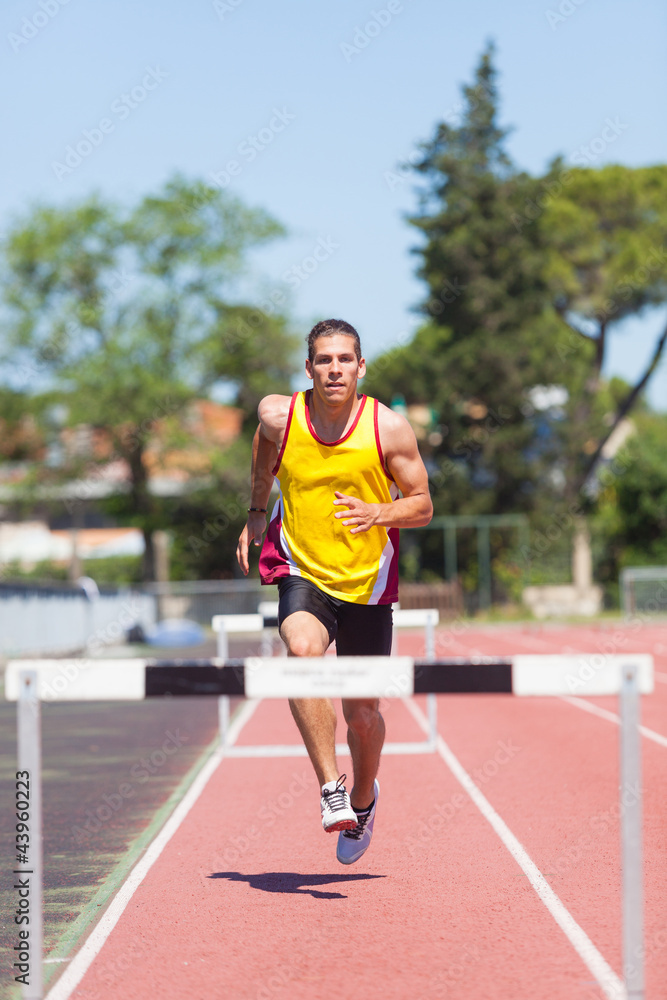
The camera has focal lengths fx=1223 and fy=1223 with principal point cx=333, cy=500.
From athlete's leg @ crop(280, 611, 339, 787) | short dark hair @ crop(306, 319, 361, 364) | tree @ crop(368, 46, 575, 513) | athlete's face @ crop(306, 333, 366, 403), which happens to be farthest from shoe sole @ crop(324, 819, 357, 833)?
tree @ crop(368, 46, 575, 513)

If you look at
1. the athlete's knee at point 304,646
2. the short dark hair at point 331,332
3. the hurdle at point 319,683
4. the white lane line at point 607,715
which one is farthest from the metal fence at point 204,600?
the hurdle at point 319,683

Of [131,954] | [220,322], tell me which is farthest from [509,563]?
[131,954]

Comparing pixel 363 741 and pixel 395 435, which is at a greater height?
pixel 395 435

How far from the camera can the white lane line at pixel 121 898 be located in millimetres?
3757

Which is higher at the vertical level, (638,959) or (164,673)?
(164,673)

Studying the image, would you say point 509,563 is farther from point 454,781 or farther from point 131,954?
point 131,954

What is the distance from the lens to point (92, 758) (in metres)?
9.77

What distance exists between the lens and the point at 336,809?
4.45 meters

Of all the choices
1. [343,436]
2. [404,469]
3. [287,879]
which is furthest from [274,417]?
[287,879]

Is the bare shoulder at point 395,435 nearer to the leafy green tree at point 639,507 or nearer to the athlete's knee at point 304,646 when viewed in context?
the athlete's knee at point 304,646

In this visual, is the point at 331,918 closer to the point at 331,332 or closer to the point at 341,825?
the point at 341,825

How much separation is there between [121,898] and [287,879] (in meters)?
0.71

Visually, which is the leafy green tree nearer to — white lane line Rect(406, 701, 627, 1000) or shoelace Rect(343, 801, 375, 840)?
white lane line Rect(406, 701, 627, 1000)

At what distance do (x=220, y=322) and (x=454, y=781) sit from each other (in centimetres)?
3856
